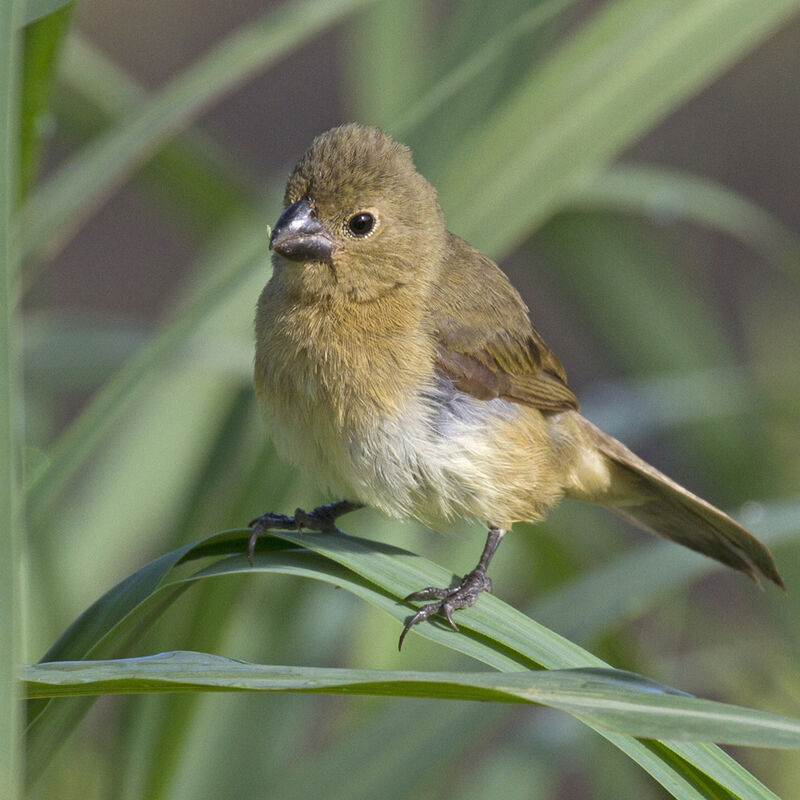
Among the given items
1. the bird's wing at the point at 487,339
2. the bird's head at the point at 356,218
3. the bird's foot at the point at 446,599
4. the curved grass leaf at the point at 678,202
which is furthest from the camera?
the curved grass leaf at the point at 678,202

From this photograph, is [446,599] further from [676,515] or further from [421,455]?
[676,515]

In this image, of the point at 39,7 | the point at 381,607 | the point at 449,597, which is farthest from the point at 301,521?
the point at 39,7

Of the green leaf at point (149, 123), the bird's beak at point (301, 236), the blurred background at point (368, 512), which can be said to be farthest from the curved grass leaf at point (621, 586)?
the green leaf at point (149, 123)

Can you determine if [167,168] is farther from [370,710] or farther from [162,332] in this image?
[370,710]

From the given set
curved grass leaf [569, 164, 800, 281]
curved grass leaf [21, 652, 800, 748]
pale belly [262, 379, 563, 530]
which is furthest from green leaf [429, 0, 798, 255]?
curved grass leaf [21, 652, 800, 748]

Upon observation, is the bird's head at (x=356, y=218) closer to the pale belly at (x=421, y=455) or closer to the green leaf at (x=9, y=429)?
the pale belly at (x=421, y=455)

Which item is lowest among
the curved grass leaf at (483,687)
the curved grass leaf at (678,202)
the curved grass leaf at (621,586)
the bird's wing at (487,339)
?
the curved grass leaf at (483,687)

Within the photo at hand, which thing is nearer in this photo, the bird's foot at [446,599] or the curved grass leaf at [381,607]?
the curved grass leaf at [381,607]
